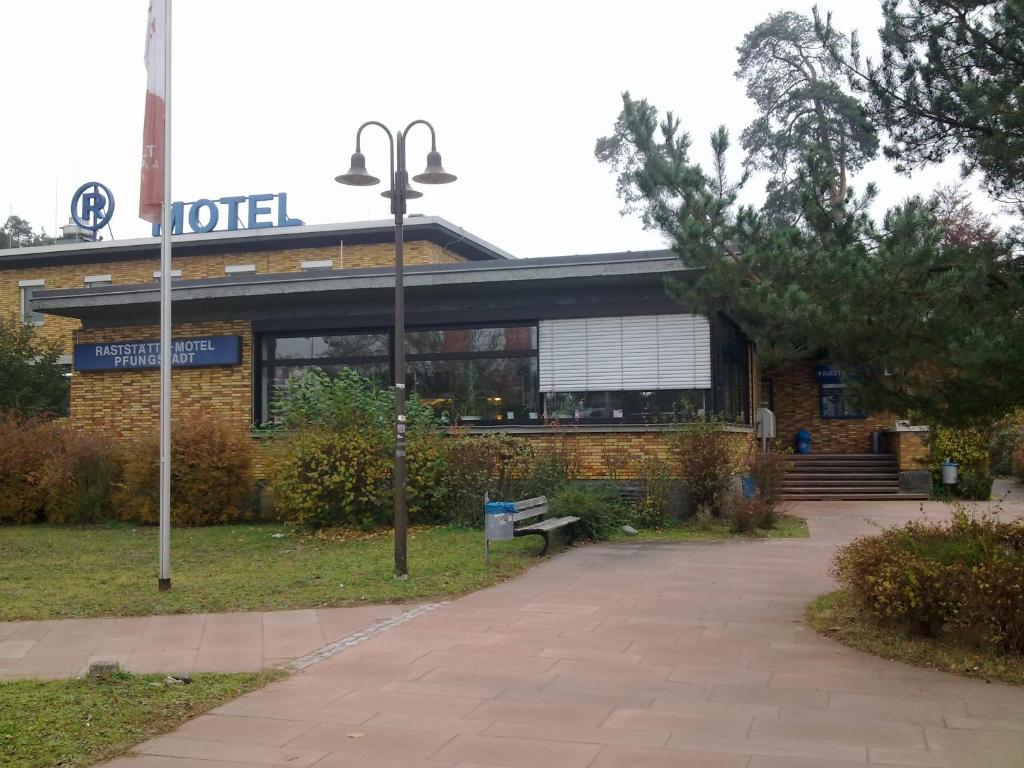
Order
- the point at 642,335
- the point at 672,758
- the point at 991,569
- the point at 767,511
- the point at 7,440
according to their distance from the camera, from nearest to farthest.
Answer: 1. the point at 672,758
2. the point at 991,569
3. the point at 767,511
4. the point at 642,335
5. the point at 7,440

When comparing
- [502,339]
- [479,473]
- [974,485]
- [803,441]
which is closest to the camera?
[479,473]

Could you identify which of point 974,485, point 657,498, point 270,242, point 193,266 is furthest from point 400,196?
point 193,266

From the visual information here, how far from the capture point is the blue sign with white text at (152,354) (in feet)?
68.6

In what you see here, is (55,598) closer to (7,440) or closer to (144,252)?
(7,440)

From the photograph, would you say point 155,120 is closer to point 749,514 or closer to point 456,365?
point 456,365

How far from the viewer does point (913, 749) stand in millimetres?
5605

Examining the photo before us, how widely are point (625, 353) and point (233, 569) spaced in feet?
26.4

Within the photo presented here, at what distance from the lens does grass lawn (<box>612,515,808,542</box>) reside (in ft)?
50.3

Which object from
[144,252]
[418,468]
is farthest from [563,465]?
[144,252]

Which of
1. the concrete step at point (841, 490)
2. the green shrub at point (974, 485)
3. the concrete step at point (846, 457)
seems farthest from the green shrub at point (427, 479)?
the green shrub at point (974, 485)

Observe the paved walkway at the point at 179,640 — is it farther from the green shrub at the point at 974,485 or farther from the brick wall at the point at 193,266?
the brick wall at the point at 193,266

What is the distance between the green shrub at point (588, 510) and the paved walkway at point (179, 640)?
5.25 m

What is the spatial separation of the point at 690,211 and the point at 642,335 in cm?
851

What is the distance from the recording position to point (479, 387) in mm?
19219
